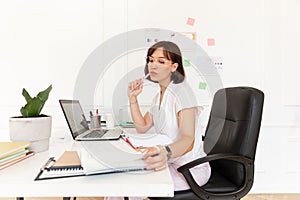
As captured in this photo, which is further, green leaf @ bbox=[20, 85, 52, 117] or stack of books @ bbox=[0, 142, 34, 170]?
green leaf @ bbox=[20, 85, 52, 117]

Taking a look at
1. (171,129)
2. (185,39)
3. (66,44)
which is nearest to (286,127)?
(185,39)

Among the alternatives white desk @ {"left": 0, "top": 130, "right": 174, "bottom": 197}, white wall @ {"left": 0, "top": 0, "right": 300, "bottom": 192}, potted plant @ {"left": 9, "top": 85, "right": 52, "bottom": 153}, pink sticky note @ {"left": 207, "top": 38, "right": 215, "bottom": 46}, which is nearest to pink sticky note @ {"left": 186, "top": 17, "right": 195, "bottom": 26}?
white wall @ {"left": 0, "top": 0, "right": 300, "bottom": 192}

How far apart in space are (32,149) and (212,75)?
1.75m

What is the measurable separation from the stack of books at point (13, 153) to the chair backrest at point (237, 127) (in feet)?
3.03

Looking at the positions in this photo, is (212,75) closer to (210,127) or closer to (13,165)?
(210,127)

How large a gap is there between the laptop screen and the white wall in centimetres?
69

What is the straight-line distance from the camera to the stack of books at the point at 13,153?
81cm

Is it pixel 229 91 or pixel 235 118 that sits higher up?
pixel 229 91

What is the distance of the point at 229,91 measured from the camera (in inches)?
58.2

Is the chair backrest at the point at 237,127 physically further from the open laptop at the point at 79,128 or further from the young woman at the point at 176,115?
the open laptop at the point at 79,128

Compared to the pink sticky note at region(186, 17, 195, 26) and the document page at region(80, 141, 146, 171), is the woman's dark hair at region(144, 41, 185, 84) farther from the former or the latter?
the pink sticky note at region(186, 17, 195, 26)

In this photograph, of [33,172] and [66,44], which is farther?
[66,44]

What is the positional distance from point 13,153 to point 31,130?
0.16 m

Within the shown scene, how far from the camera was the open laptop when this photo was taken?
1.35 metres
